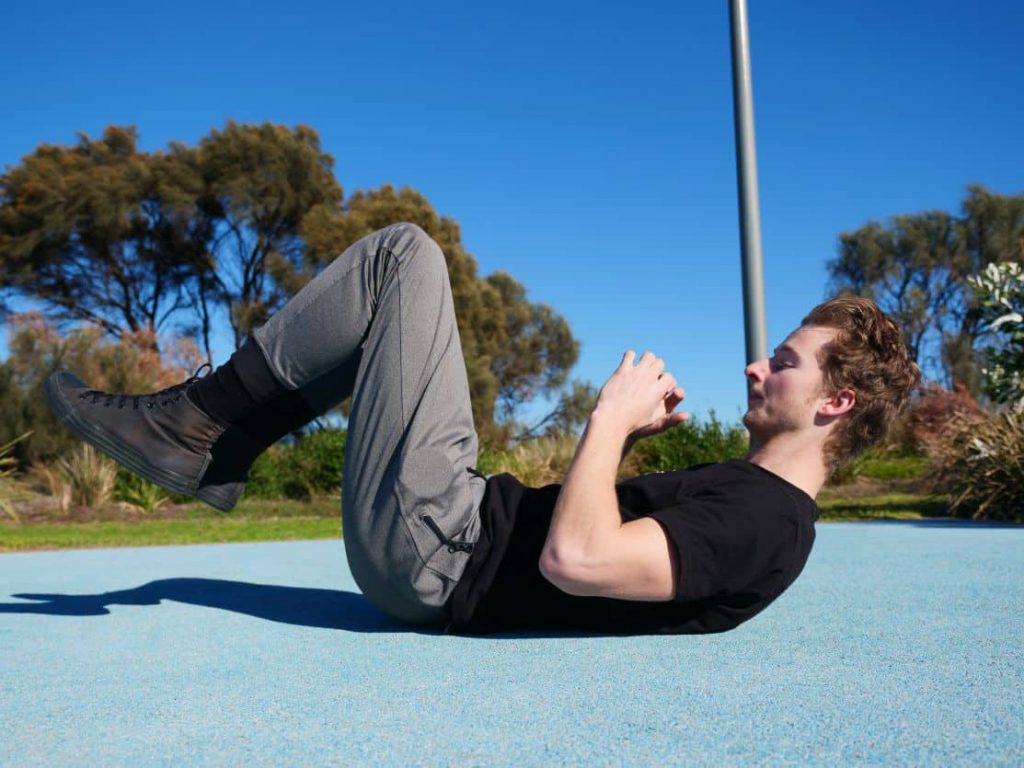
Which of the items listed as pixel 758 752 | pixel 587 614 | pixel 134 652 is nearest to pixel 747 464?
pixel 587 614

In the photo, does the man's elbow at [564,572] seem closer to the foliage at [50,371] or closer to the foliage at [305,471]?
the foliage at [305,471]

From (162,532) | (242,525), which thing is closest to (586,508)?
(162,532)

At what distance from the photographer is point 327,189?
25062 mm

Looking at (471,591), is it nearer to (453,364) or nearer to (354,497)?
(354,497)

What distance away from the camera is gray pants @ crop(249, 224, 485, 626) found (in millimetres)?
2166

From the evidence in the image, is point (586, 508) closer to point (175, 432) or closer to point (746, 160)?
point (175, 432)

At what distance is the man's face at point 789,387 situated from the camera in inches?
84.4

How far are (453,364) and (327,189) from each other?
78.8 ft

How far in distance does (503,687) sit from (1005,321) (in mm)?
7159

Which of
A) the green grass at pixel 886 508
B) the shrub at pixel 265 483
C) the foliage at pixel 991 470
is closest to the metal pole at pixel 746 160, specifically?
the green grass at pixel 886 508

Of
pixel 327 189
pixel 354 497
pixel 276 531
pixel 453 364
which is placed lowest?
pixel 276 531

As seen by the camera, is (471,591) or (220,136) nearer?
(471,591)

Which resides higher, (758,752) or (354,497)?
(354,497)

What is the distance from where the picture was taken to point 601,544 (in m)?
1.75
